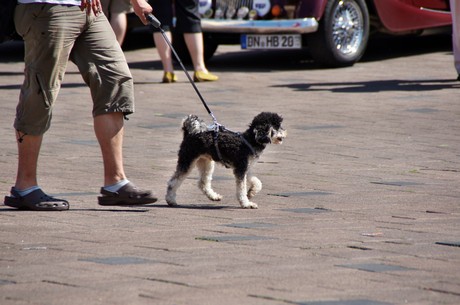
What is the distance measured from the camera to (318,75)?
13430mm

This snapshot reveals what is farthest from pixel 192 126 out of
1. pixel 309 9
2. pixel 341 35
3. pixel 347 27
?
pixel 347 27

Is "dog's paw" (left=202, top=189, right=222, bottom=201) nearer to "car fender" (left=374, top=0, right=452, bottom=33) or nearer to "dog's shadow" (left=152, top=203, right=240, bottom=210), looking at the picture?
"dog's shadow" (left=152, top=203, right=240, bottom=210)

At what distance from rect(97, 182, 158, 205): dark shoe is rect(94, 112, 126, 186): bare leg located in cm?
8

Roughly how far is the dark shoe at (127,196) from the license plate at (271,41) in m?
6.90

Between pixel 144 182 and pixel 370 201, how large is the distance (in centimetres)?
157

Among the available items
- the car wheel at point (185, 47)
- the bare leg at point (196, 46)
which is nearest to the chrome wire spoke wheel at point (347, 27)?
the car wheel at point (185, 47)

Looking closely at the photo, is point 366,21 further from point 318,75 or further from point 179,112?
point 179,112

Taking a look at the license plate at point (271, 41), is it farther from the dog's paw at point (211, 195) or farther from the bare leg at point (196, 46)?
the dog's paw at point (211, 195)

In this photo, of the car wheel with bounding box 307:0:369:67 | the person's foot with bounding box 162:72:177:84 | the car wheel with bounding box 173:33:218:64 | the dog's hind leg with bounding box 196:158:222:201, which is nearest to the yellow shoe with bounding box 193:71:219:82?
the person's foot with bounding box 162:72:177:84

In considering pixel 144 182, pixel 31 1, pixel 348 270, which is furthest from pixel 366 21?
pixel 348 270

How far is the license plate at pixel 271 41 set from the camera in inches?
527

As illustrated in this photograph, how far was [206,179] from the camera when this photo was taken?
7.09 meters

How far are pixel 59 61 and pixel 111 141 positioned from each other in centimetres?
54

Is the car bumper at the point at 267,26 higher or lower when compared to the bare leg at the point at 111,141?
lower
